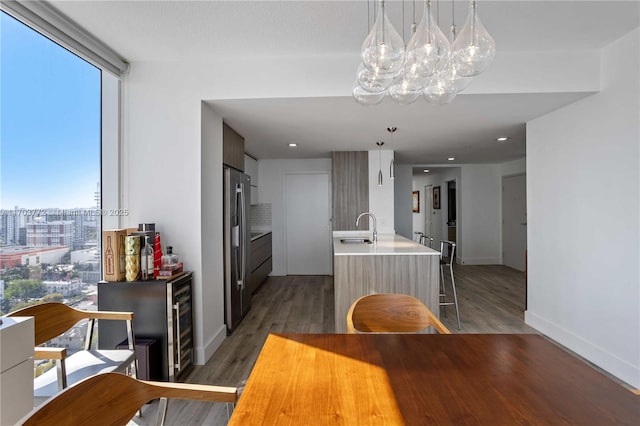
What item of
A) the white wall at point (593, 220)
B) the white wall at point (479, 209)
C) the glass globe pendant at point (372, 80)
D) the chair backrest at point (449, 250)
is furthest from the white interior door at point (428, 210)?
the glass globe pendant at point (372, 80)

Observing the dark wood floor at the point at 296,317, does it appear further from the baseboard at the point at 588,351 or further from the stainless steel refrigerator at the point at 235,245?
the stainless steel refrigerator at the point at 235,245

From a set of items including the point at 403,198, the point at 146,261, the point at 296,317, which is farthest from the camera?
the point at 403,198

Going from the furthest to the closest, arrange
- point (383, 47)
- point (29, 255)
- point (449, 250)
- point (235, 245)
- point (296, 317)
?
1. point (449, 250)
2. point (296, 317)
3. point (235, 245)
4. point (29, 255)
5. point (383, 47)

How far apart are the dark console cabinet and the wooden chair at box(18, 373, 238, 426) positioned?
1.36 metres

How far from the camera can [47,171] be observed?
2047 millimetres

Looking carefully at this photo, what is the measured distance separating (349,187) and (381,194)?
1.85 ft

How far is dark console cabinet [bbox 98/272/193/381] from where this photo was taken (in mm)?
2254

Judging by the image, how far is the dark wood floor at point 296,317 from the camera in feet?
6.89

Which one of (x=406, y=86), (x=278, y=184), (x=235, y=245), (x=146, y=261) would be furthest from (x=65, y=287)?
(x=278, y=184)

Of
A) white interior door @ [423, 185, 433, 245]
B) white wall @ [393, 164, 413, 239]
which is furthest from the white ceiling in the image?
white interior door @ [423, 185, 433, 245]

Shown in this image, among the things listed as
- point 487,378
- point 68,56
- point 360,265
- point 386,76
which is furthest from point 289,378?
point 68,56

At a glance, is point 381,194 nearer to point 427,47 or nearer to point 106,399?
point 427,47

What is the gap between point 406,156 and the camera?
5.99 m

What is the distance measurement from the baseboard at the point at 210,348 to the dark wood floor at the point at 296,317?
1.7 inches
